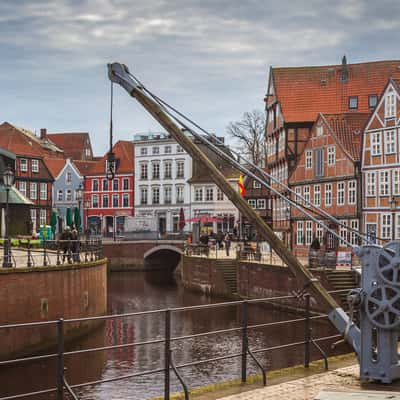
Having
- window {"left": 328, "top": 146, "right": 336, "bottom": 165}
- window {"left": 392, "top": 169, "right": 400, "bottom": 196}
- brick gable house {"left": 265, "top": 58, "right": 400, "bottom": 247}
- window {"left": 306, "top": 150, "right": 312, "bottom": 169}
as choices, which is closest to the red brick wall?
window {"left": 392, "top": 169, "right": 400, "bottom": 196}

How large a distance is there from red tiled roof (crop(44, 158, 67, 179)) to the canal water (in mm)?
52921

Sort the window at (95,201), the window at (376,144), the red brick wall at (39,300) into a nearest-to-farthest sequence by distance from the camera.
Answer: the red brick wall at (39,300) < the window at (376,144) < the window at (95,201)

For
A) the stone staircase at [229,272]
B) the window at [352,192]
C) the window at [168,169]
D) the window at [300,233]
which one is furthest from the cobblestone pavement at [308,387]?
the window at [168,169]

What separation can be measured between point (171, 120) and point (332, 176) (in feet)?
113

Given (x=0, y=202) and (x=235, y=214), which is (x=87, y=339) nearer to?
(x=0, y=202)

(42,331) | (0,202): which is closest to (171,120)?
(42,331)

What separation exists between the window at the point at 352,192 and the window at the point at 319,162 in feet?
9.79

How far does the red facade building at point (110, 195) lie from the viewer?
82.8 metres

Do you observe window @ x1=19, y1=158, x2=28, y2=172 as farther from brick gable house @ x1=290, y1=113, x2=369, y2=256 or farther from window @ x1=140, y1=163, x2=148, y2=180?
brick gable house @ x1=290, y1=113, x2=369, y2=256

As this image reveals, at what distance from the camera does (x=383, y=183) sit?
41000mm

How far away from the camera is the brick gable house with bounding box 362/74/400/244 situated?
132 feet

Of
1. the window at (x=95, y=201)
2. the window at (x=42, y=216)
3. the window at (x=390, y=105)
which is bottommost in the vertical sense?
the window at (x=42, y=216)

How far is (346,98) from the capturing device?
5225 centimetres

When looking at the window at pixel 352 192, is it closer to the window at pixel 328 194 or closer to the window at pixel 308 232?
the window at pixel 328 194
